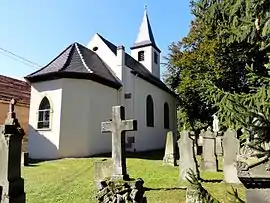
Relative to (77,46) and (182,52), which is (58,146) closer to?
(77,46)

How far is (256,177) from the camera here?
2637 mm

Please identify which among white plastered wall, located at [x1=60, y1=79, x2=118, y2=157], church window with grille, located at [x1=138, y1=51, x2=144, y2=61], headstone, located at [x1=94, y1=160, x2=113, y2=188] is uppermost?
church window with grille, located at [x1=138, y1=51, x2=144, y2=61]

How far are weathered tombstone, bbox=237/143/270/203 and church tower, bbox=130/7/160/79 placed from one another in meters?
27.0

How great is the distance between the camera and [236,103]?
5293 mm

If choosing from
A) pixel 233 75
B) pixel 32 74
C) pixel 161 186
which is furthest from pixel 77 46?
pixel 161 186

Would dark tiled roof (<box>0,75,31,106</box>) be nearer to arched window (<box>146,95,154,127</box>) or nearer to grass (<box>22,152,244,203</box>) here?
arched window (<box>146,95,154,127</box>)

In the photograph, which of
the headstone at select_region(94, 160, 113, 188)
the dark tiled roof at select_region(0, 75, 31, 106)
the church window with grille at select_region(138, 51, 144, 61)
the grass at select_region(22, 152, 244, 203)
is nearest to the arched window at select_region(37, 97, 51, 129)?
the grass at select_region(22, 152, 244, 203)

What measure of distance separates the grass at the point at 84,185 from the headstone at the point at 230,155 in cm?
42

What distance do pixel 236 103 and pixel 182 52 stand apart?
2007cm

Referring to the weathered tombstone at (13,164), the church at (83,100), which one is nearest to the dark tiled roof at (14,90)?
the church at (83,100)

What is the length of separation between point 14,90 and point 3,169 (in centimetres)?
2002

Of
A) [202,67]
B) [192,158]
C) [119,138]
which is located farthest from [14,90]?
[119,138]

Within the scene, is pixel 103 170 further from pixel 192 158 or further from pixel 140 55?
pixel 140 55

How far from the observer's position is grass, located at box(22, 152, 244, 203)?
293 inches
